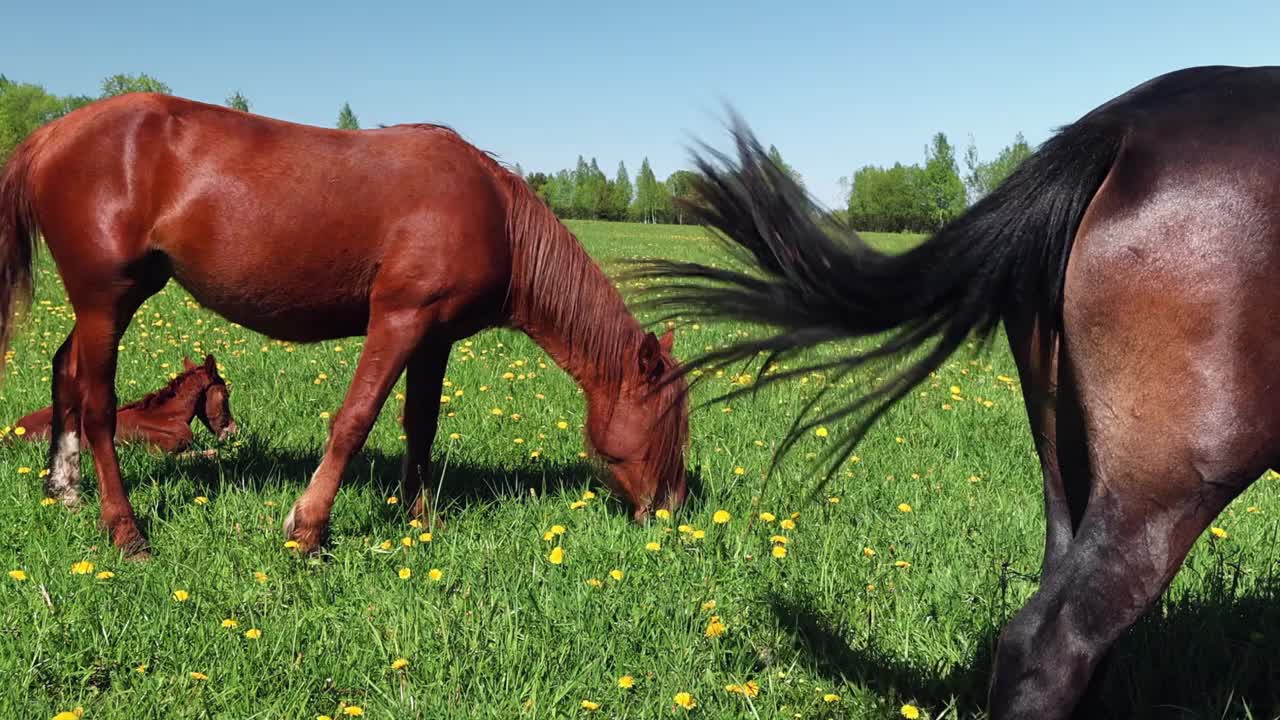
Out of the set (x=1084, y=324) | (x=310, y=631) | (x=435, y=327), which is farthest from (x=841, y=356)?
(x=435, y=327)

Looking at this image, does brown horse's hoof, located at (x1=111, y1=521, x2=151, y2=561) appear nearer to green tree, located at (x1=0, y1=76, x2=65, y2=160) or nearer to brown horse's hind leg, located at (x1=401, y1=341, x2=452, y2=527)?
brown horse's hind leg, located at (x1=401, y1=341, x2=452, y2=527)

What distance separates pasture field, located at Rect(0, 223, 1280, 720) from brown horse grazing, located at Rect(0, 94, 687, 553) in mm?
365

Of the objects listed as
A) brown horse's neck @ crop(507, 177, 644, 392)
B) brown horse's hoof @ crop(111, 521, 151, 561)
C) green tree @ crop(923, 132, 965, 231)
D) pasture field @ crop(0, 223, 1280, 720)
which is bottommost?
pasture field @ crop(0, 223, 1280, 720)

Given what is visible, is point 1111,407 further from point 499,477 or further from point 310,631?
point 499,477

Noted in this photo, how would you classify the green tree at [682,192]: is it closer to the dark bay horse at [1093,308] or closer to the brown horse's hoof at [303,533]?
the dark bay horse at [1093,308]

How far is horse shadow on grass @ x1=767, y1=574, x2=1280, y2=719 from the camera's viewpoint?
2.84 meters

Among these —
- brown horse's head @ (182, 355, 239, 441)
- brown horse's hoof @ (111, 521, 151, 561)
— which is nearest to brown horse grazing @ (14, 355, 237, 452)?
brown horse's head @ (182, 355, 239, 441)

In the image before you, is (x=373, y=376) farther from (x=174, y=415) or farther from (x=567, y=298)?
(x=174, y=415)

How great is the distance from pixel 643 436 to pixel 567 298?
0.75 m

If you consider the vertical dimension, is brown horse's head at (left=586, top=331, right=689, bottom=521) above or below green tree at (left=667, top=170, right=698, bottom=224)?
below

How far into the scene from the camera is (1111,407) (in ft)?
6.35

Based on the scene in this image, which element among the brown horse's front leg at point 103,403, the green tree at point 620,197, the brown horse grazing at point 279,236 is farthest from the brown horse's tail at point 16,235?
the green tree at point 620,197

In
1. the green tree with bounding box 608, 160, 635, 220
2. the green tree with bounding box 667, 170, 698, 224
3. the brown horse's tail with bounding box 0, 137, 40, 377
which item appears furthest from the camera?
the green tree with bounding box 608, 160, 635, 220

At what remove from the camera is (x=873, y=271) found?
2258 mm
